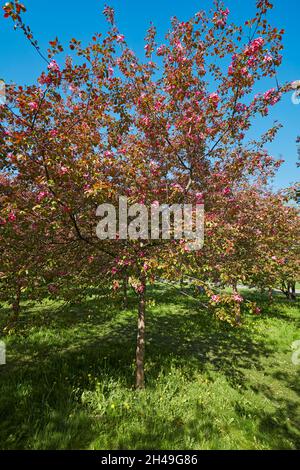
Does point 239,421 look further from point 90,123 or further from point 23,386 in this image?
point 90,123

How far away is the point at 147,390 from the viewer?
5.94m

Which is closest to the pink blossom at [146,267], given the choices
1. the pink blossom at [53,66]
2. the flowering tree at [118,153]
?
the flowering tree at [118,153]

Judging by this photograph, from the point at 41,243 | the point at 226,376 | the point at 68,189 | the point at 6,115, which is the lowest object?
the point at 226,376

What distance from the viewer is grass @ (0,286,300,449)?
4.57m

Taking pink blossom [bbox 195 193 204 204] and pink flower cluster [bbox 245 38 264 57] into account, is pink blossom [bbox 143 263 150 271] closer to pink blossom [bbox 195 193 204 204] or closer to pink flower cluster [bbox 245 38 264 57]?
pink blossom [bbox 195 193 204 204]

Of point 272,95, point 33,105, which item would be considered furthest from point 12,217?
point 272,95

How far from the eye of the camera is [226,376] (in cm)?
710

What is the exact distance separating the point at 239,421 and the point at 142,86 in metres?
6.85

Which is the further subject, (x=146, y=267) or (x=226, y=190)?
(x=226, y=190)

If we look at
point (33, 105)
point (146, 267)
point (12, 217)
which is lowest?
point (146, 267)

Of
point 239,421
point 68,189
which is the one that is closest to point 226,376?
point 239,421

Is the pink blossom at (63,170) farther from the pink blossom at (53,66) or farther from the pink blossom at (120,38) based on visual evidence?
the pink blossom at (120,38)

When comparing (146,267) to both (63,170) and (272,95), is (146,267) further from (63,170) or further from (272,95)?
(272,95)
